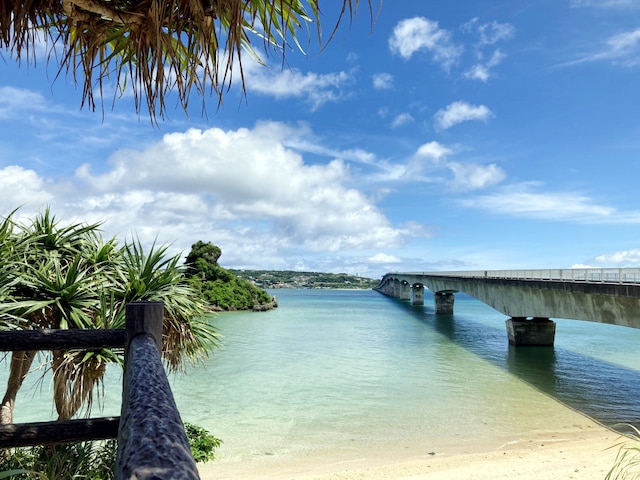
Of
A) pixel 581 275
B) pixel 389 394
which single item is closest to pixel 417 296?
pixel 581 275

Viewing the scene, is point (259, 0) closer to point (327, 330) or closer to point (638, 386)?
point (638, 386)

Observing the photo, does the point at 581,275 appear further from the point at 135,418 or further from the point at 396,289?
the point at 396,289

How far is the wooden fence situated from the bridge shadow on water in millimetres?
11476

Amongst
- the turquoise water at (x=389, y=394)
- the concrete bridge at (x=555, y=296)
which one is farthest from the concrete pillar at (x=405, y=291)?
the turquoise water at (x=389, y=394)

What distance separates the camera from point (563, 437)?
11.1m

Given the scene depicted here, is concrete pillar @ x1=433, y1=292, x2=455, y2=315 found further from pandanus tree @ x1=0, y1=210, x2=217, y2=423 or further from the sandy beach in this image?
pandanus tree @ x1=0, y1=210, x2=217, y2=423

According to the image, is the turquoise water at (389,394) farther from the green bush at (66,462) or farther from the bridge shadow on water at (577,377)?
the green bush at (66,462)

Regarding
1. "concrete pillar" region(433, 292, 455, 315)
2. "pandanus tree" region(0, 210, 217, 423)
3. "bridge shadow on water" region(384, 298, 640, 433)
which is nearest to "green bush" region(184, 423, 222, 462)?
"pandanus tree" region(0, 210, 217, 423)

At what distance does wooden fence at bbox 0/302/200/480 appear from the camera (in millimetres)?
1040

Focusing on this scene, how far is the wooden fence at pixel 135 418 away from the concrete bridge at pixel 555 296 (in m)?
17.9

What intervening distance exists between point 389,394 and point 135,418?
1508 centimetres

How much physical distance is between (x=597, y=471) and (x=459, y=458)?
8.16 ft

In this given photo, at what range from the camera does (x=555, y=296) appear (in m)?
21.6

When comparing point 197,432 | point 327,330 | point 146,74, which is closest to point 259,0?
point 146,74
